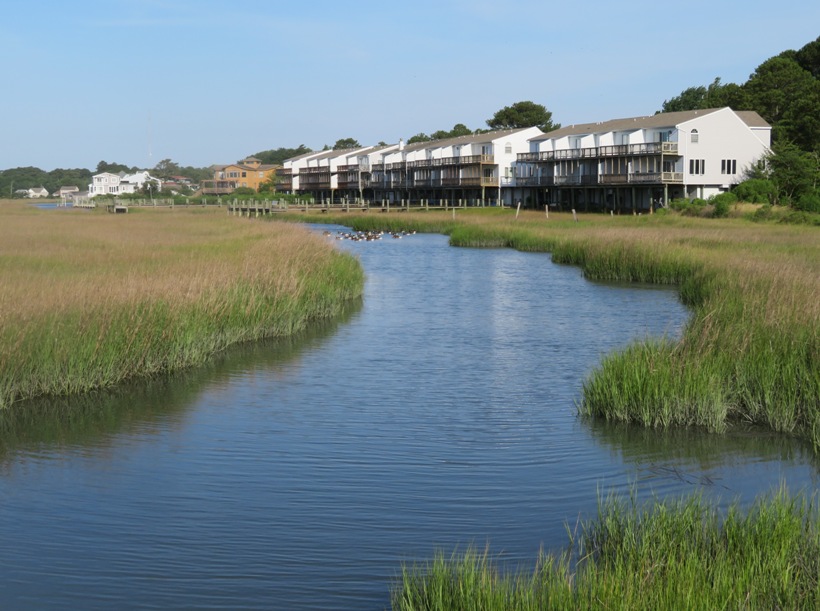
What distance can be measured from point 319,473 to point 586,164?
78.3 m

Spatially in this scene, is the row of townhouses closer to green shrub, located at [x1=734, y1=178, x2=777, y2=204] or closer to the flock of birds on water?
green shrub, located at [x1=734, y1=178, x2=777, y2=204]

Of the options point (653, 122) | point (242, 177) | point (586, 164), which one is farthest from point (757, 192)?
point (242, 177)

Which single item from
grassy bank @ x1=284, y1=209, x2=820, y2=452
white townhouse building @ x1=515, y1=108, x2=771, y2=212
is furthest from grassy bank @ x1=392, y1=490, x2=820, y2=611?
white townhouse building @ x1=515, y1=108, x2=771, y2=212

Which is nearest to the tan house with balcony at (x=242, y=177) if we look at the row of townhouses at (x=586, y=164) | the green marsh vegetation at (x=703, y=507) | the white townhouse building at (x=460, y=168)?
the row of townhouses at (x=586, y=164)

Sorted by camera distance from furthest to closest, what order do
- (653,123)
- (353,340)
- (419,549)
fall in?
(653,123), (353,340), (419,549)

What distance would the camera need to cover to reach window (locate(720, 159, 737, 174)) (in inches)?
3039

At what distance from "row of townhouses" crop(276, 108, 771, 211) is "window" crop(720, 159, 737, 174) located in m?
0.10

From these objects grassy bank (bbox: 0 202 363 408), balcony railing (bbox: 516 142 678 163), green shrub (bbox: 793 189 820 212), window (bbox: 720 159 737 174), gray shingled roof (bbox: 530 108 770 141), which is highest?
gray shingled roof (bbox: 530 108 770 141)

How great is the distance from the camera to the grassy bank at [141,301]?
15828 mm

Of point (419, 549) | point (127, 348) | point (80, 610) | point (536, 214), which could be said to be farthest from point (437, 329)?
point (536, 214)

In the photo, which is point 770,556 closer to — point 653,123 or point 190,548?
point 190,548

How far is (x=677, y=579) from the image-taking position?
7.08 m

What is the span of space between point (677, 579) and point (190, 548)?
517cm

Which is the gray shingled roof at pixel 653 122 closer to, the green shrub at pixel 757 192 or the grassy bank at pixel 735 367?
the green shrub at pixel 757 192
